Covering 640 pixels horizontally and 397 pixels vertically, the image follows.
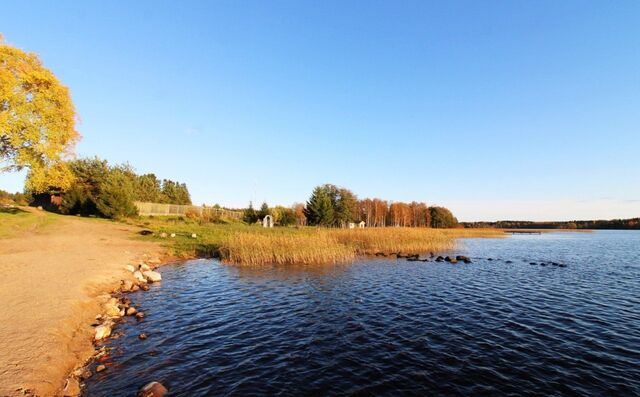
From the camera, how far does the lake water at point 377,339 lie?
24.3 feet

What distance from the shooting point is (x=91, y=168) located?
2093 inches

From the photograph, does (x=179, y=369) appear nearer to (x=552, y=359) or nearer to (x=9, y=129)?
(x=552, y=359)

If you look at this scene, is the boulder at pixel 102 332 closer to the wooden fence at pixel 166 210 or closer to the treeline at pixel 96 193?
the treeline at pixel 96 193

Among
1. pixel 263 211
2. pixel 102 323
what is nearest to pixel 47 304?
pixel 102 323

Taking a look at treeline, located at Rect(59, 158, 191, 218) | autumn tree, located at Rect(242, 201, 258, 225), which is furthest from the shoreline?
autumn tree, located at Rect(242, 201, 258, 225)

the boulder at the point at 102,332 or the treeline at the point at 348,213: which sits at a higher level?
the treeline at the point at 348,213

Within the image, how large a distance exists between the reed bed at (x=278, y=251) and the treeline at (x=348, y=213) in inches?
1707

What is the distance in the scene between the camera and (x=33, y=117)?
31.6 m

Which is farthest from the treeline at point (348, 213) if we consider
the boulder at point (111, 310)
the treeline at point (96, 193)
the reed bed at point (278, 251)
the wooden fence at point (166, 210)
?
the boulder at point (111, 310)

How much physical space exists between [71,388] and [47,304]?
582 cm

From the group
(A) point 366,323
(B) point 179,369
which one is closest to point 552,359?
(A) point 366,323

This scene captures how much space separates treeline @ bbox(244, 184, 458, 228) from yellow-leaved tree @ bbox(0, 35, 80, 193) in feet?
126

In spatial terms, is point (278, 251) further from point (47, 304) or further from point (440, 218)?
point (440, 218)

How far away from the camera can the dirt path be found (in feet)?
23.1
